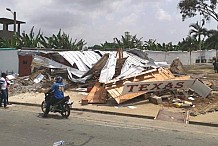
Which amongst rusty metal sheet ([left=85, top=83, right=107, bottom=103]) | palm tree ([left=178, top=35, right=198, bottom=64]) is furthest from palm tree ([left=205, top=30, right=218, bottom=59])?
rusty metal sheet ([left=85, top=83, right=107, bottom=103])

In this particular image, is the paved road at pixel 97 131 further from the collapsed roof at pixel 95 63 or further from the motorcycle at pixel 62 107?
the collapsed roof at pixel 95 63

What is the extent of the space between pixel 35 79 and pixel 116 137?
1302cm

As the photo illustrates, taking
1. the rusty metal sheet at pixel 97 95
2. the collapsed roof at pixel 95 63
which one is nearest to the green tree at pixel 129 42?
the collapsed roof at pixel 95 63

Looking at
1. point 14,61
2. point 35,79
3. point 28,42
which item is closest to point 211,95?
point 35,79

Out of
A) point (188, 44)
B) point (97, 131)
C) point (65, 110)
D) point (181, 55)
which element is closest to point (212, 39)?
point (181, 55)

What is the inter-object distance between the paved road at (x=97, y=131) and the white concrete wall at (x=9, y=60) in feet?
46.2

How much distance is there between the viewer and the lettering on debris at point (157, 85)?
551 inches

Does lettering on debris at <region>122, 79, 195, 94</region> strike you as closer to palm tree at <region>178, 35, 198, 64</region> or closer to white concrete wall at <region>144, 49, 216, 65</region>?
white concrete wall at <region>144, 49, 216, 65</region>

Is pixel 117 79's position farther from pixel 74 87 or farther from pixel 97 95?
pixel 74 87

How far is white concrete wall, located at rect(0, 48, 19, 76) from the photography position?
25125mm

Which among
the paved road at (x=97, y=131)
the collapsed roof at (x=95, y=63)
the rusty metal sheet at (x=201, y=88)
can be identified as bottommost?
the paved road at (x=97, y=131)

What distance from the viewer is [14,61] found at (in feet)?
82.5

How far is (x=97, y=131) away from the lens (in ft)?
28.9

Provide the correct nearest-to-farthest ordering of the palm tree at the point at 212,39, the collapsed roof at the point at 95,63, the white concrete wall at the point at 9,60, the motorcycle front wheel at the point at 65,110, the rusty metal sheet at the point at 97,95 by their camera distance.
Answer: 1. the motorcycle front wheel at the point at 65,110
2. the rusty metal sheet at the point at 97,95
3. the collapsed roof at the point at 95,63
4. the white concrete wall at the point at 9,60
5. the palm tree at the point at 212,39
